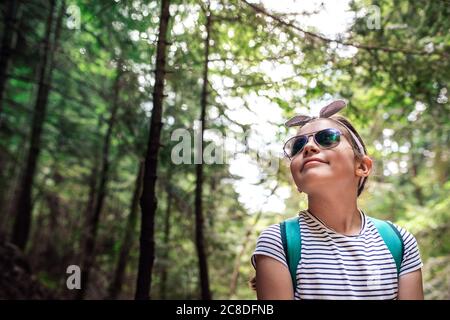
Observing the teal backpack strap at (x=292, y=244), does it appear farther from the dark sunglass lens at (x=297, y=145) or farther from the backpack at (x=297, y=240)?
the dark sunglass lens at (x=297, y=145)

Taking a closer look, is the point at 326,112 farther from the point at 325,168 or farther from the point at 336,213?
the point at 336,213

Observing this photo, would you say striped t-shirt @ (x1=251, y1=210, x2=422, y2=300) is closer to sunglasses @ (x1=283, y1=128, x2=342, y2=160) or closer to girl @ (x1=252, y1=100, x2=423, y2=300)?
girl @ (x1=252, y1=100, x2=423, y2=300)

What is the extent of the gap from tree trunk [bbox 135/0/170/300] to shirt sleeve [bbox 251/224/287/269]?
62.3 inches

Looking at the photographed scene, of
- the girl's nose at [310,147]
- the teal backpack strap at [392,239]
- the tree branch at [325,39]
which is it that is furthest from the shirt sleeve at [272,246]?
the tree branch at [325,39]

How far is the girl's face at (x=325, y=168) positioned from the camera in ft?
6.86

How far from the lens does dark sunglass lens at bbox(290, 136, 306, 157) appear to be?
2236 millimetres

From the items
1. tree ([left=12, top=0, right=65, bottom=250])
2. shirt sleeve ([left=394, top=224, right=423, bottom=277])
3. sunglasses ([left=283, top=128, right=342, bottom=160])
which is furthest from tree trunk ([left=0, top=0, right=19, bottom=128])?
shirt sleeve ([left=394, top=224, right=423, bottom=277])

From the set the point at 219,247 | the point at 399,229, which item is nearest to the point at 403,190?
the point at 219,247

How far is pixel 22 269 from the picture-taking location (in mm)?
7945

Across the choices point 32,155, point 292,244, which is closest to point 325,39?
point 292,244

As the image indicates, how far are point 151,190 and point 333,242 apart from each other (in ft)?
6.00

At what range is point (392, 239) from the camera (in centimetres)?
206

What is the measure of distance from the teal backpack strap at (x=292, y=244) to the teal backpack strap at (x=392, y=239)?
1.51 ft
